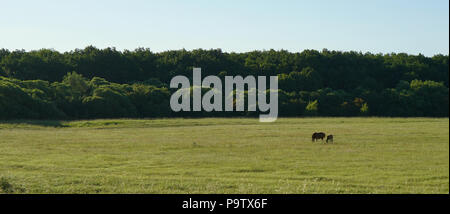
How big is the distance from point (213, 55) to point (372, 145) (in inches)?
2844

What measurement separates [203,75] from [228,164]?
232 feet

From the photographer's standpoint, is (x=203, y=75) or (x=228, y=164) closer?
(x=228, y=164)

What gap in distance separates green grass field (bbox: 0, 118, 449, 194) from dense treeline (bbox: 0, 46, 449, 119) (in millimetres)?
29300

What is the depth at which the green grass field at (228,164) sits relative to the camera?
13.2 m

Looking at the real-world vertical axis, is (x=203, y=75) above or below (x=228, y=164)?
above

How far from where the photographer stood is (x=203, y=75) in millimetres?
89500

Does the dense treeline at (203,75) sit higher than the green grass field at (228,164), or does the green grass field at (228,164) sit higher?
the dense treeline at (203,75)

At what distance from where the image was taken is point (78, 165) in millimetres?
18609

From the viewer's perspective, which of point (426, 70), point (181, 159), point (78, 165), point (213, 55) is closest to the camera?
point (78, 165)

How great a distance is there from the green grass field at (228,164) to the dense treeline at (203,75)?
96.1 feet

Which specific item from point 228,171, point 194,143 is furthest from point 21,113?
point 228,171

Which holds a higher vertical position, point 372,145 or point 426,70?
point 426,70

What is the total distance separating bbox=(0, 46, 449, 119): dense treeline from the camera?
197ft
